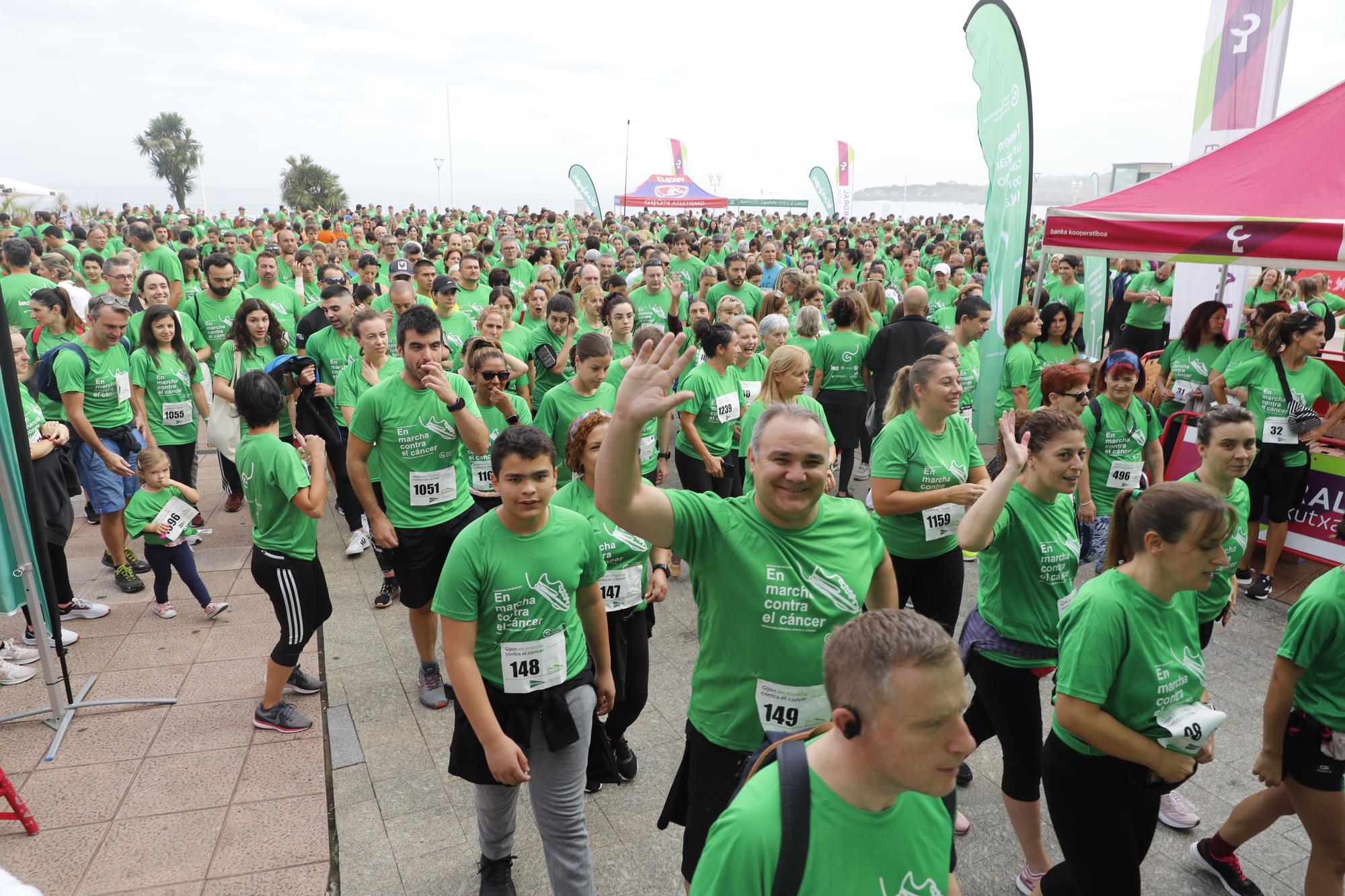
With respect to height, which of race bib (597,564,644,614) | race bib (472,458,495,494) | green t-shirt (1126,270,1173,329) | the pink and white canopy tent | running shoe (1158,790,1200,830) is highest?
the pink and white canopy tent

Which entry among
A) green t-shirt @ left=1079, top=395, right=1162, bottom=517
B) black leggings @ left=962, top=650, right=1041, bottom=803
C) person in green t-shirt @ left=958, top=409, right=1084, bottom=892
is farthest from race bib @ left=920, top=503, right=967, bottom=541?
green t-shirt @ left=1079, top=395, right=1162, bottom=517

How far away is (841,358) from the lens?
7047mm

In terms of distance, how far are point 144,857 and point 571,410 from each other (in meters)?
2.84

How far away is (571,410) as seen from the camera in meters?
4.77

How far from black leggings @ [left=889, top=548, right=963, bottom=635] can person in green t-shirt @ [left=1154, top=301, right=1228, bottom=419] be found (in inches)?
150

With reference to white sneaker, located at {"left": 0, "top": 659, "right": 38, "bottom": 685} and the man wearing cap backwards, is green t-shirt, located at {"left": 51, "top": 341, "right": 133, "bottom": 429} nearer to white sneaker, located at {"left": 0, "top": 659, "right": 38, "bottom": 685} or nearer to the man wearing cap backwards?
white sneaker, located at {"left": 0, "top": 659, "right": 38, "bottom": 685}

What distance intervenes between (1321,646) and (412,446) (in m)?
3.89

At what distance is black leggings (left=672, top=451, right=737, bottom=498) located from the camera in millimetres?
5836

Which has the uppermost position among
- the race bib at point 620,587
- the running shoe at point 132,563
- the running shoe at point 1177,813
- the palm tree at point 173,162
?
the palm tree at point 173,162

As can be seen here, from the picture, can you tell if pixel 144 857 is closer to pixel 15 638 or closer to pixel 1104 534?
pixel 15 638

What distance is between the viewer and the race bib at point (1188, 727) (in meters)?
2.34

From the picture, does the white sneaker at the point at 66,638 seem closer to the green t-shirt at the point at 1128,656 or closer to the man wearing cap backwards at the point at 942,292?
the green t-shirt at the point at 1128,656

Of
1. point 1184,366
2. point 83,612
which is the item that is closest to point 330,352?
point 83,612

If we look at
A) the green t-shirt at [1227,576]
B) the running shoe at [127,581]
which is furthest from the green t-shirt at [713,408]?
the running shoe at [127,581]
